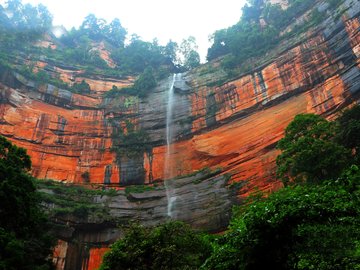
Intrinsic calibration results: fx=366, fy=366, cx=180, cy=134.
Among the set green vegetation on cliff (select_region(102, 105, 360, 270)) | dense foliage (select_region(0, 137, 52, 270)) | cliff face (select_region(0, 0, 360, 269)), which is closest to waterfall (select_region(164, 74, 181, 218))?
cliff face (select_region(0, 0, 360, 269))

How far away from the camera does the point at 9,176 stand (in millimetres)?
12945

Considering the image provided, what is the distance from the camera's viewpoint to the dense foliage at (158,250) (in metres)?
10.5

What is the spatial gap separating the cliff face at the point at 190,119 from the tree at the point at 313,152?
19.1ft

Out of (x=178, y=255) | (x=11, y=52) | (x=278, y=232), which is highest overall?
(x=11, y=52)

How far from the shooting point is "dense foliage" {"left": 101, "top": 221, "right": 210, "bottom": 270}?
10.5m

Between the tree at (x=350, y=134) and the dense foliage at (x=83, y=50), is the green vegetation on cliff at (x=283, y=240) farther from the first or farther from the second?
the dense foliage at (x=83, y=50)

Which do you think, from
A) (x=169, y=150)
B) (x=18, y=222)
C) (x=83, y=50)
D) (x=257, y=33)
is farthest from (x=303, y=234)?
(x=83, y=50)

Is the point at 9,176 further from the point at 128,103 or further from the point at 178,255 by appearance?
the point at 128,103

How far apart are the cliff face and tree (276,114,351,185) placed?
5.83 metres

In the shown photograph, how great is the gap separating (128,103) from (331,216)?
25464 millimetres

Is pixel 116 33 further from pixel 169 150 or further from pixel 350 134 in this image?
pixel 350 134

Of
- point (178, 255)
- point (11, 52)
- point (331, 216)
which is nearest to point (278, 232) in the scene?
point (331, 216)

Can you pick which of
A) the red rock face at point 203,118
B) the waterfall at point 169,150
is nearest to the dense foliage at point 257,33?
the red rock face at point 203,118

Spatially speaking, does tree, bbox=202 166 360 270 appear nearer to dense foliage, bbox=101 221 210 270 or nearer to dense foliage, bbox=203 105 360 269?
dense foliage, bbox=203 105 360 269
